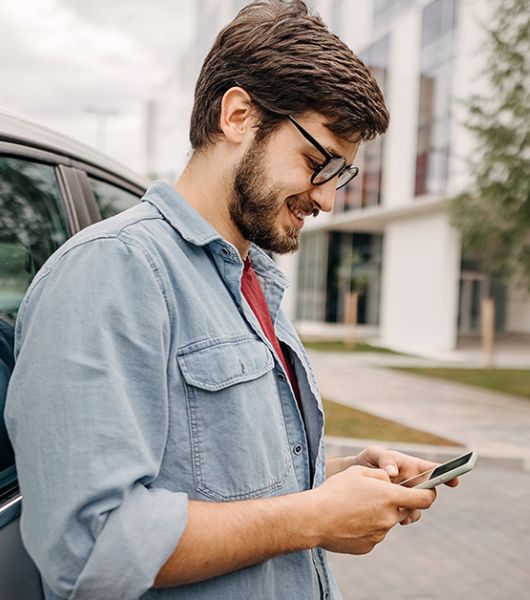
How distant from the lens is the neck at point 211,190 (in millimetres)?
1497

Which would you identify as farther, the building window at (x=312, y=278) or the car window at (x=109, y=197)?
the building window at (x=312, y=278)

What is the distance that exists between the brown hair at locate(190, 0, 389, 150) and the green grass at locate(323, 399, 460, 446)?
6979 millimetres

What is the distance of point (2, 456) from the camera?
5.29 feet

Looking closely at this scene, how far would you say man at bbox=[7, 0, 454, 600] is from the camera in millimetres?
1109

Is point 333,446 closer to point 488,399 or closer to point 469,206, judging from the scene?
point 488,399

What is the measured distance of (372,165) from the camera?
91.9 ft

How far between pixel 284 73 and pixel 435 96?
77.2 ft

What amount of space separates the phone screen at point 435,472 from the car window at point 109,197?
3.95 feet

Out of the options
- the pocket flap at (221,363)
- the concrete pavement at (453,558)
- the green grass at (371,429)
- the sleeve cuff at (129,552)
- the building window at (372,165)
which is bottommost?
the concrete pavement at (453,558)

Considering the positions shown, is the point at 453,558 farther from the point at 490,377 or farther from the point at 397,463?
the point at 490,377

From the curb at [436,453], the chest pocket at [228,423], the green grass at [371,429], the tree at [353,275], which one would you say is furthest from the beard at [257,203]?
the tree at [353,275]

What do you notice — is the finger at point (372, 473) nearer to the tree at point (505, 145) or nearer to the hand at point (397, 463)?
the hand at point (397, 463)

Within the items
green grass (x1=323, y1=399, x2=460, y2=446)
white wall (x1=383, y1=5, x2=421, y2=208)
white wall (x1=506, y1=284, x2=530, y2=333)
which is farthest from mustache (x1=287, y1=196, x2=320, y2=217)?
white wall (x1=506, y1=284, x2=530, y2=333)

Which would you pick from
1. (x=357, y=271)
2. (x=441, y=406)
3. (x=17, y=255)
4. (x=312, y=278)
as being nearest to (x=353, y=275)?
(x=357, y=271)
